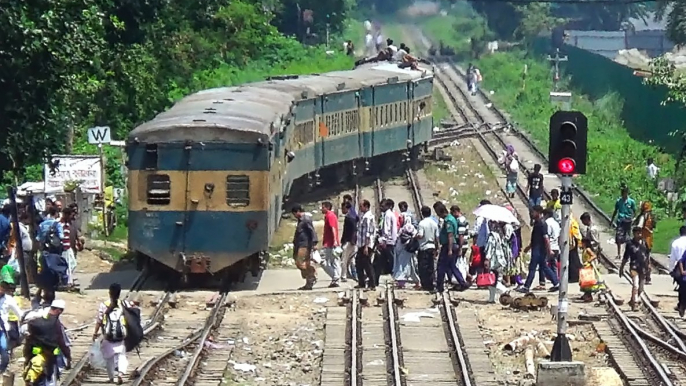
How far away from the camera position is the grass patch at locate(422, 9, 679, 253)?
112 ft

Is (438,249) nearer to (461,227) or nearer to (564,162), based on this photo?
(461,227)

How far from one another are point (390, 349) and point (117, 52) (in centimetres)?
1143

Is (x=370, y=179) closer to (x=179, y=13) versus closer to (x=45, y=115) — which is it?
(x=179, y=13)

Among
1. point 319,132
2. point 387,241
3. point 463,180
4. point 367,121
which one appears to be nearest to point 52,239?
point 387,241

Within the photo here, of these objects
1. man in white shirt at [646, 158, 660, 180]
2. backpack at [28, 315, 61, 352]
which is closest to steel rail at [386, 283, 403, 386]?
backpack at [28, 315, 61, 352]

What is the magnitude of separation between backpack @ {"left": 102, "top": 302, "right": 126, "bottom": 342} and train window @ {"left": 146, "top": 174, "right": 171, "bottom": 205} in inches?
258

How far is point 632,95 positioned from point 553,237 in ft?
106

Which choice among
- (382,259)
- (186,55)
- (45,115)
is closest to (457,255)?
(382,259)

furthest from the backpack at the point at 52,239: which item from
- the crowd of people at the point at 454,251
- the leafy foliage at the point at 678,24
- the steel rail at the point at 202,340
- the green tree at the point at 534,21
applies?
the green tree at the point at 534,21

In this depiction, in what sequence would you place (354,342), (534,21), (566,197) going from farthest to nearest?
(534,21) → (354,342) → (566,197)

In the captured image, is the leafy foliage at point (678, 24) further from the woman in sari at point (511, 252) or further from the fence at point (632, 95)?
the woman in sari at point (511, 252)

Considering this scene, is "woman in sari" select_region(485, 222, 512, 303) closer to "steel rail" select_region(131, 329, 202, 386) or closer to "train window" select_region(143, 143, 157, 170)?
"steel rail" select_region(131, 329, 202, 386)

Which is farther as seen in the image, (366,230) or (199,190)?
(199,190)

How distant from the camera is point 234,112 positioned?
23562 millimetres
